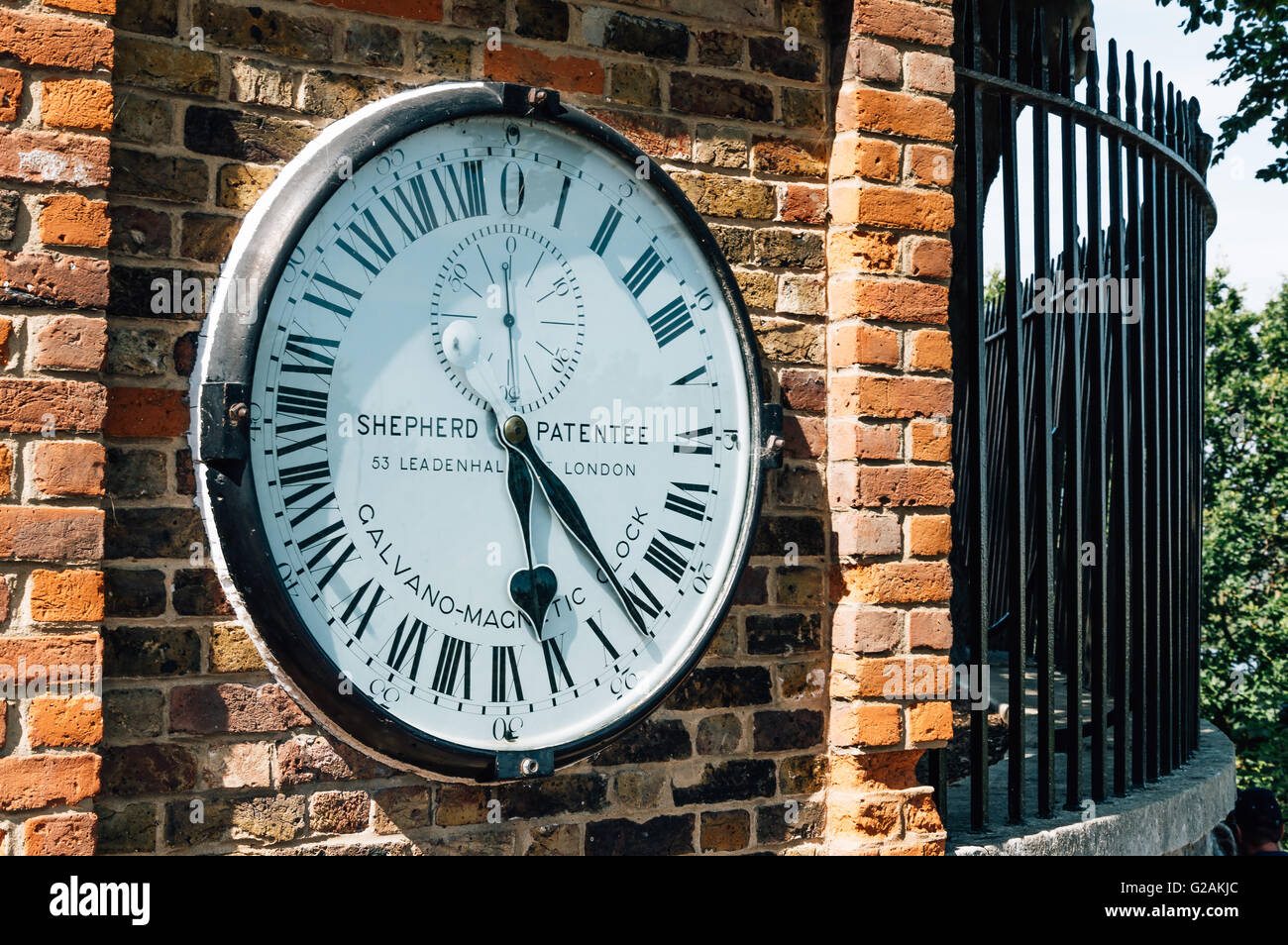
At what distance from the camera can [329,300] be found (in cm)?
214

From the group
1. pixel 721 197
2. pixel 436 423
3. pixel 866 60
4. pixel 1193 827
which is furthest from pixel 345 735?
pixel 1193 827

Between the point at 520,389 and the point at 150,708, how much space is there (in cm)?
89

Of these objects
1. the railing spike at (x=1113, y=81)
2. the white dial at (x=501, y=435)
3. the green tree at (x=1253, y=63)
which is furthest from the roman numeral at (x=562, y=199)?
the green tree at (x=1253, y=63)

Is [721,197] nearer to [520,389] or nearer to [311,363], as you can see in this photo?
[520,389]

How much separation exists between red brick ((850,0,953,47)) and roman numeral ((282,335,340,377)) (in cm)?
140

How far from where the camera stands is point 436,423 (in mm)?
2238

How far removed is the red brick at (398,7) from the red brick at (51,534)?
1.07 meters

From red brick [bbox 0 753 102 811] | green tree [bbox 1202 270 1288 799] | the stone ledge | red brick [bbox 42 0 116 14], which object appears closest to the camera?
red brick [bbox 0 753 102 811]

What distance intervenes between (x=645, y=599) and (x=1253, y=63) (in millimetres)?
7131

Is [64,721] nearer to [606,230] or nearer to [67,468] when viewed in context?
[67,468]

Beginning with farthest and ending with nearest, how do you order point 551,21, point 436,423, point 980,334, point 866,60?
point 980,334
point 866,60
point 551,21
point 436,423

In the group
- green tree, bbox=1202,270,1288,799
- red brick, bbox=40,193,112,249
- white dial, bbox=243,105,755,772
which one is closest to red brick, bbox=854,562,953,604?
white dial, bbox=243,105,755,772

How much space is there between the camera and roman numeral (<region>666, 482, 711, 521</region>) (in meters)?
2.43

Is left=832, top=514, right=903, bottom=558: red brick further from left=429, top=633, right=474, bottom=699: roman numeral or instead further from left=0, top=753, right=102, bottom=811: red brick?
left=0, top=753, right=102, bottom=811: red brick
